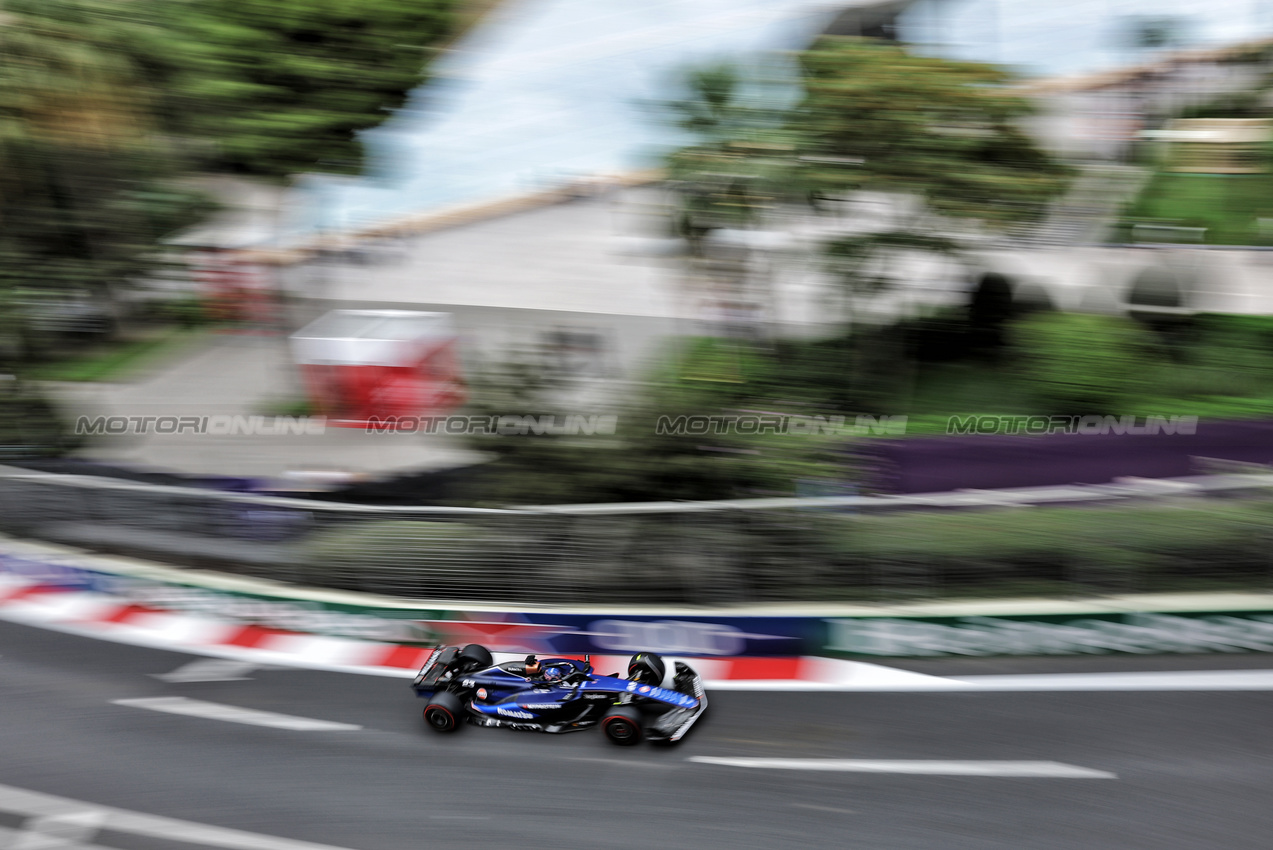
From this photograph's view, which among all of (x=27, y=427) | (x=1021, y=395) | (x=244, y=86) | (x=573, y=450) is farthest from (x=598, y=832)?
(x=244, y=86)

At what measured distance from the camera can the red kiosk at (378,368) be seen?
14.5 metres

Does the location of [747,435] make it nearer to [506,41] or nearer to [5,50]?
[5,50]

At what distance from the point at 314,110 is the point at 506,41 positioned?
704 cm

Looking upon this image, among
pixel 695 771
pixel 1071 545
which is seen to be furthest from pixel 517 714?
pixel 1071 545

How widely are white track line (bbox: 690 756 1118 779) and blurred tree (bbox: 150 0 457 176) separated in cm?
967

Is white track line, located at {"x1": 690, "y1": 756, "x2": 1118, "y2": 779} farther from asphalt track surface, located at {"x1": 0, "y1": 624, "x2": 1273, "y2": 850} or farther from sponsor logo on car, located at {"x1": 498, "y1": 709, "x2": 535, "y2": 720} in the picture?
sponsor logo on car, located at {"x1": 498, "y1": 709, "x2": 535, "y2": 720}

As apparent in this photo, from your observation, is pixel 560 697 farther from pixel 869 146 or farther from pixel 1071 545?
pixel 869 146

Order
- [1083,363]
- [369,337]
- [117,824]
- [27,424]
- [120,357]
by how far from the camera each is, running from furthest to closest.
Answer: [120,357] < [369,337] < [27,424] < [1083,363] < [117,824]

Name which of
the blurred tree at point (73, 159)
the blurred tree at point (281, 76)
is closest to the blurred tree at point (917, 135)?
the blurred tree at point (281, 76)

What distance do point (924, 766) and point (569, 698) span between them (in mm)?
2579

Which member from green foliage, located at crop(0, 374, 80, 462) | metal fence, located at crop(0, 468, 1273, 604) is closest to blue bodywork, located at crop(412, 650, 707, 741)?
metal fence, located at crop(0, 468, 1273, 604)

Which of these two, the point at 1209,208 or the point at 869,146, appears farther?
the point at 1209,208

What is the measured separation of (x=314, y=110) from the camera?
44.7 feet

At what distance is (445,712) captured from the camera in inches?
317
